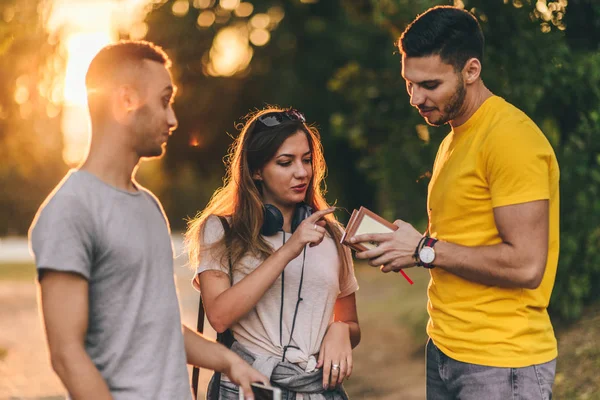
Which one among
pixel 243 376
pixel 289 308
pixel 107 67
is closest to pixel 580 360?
pixel 289 308

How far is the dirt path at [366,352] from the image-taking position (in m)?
8.34

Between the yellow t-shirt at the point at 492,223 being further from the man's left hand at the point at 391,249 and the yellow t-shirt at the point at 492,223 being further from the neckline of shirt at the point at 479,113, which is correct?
the man's left hand at the point at 391,249

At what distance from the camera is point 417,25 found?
3.13 m

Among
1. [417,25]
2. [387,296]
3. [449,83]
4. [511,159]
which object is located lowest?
[387,296]

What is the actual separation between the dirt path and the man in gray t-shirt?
239 inches

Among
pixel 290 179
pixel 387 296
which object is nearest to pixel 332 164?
pixel 387 296

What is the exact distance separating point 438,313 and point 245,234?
85cm

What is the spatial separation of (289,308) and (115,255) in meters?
1.18

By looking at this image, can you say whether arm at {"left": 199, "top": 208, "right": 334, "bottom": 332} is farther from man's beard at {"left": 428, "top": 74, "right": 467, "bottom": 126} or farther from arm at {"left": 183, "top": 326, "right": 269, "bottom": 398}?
man's beard at {"left": 428, "top": 74, "right": 467, "bottom": 126}

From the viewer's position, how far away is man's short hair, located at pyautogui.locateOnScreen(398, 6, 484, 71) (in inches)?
121

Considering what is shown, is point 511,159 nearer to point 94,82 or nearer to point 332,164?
point 94,82

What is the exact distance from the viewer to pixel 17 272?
25.2m

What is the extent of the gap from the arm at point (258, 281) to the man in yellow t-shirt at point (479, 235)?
214mm

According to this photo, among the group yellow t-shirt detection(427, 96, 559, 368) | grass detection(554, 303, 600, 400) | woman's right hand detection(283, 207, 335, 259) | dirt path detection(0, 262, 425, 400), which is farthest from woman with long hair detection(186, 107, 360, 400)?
dirt path detection(0, 262, 425, 400)
